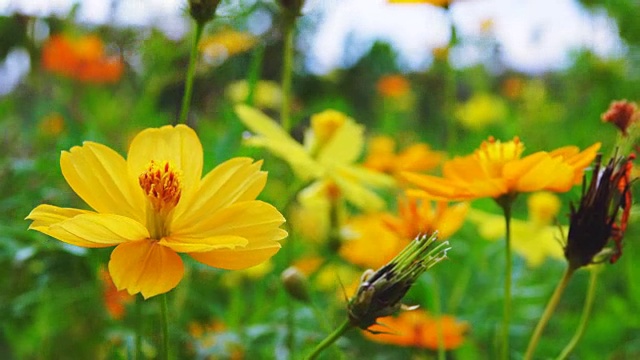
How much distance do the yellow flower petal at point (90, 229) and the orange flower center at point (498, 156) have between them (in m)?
0.19

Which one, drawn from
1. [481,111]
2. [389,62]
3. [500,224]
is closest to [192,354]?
[500,224]

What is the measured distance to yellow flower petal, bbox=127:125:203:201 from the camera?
0.32 meters

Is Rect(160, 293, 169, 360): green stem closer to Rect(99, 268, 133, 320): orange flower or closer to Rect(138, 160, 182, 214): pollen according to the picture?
Rect(138, 160, 182, 214): pollen

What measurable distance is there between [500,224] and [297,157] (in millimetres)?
239

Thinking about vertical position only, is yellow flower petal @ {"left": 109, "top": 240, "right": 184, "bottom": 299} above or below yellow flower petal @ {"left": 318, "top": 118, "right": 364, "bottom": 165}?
above

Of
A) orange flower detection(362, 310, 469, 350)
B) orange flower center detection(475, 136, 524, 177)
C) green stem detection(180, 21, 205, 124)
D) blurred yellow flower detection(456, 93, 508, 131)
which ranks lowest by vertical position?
blurred yellow flower detection(456, 93, 508, 131)

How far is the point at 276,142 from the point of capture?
0.51 m

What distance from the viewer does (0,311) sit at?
59 centimetres

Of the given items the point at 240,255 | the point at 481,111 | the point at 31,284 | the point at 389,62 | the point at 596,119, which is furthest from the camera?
the point at 389,62

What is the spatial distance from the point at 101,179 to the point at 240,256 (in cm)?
7

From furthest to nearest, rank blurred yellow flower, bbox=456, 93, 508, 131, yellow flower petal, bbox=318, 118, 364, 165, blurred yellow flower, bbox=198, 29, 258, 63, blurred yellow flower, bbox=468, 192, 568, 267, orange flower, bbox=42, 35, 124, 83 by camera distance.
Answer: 1. blurred yellow flower, bbox=456, 93, 508, 131
2. orange flower, bbox=42, 35, 124, 83
3. blurred yellow flower, bbox=198, 29, 258, 63
4. blurred yellow flower, bbox=468, 192, 568, 267
5. yellow flower petal, bbox=318, 118, 364, 165

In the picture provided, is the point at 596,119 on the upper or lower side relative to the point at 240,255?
lower

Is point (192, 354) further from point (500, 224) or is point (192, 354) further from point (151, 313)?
point (500, 224)

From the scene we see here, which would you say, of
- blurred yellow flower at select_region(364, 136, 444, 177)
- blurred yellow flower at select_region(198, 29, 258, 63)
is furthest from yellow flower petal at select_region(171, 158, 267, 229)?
blurred yellow flower at select_region(198, 29, 258, 63)
